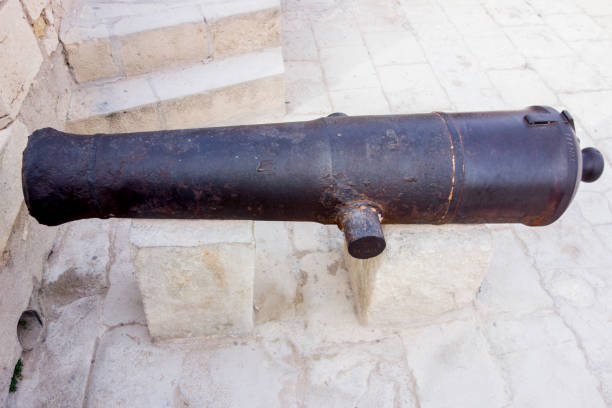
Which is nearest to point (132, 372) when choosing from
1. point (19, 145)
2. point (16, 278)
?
point (16, 278)

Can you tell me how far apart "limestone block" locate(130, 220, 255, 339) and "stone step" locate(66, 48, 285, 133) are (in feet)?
4.41

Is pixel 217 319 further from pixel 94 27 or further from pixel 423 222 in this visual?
pixel 94 27

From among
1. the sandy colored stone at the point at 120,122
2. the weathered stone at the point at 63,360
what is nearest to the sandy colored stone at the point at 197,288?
the weathered stone at the point at 63,360

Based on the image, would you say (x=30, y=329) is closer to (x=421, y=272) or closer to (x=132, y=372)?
(x=132, y=372)

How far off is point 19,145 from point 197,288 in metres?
1.12

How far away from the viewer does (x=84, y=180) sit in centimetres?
154

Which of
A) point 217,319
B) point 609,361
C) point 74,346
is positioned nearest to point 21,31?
point 74,346

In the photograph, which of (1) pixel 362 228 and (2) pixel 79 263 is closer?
(1) pixel 362 228

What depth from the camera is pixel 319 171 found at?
1596mm

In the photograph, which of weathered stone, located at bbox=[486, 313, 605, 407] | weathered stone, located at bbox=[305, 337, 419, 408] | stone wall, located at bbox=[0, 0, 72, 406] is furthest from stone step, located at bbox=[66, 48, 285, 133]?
weathered stone, located at bbox=[486, 313, 605, 407]

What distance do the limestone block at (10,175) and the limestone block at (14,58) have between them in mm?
65

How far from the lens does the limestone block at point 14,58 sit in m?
2.18

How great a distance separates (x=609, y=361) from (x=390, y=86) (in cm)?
247

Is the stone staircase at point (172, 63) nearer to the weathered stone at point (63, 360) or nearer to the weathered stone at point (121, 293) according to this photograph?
the weathered stone at point (121, 293)
